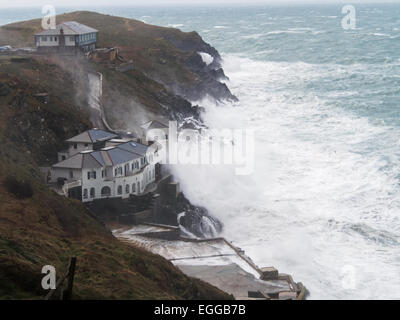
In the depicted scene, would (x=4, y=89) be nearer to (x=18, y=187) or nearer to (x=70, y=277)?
(x=18, y=187)

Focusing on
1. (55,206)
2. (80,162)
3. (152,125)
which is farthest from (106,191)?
(152,125)

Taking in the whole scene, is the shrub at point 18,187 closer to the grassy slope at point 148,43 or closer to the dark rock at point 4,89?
the dark rock at point 4,89

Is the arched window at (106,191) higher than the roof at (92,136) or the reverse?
the reverse

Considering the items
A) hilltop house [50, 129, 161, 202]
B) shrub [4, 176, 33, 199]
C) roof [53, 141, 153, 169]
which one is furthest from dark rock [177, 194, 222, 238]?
shrub [4, 176, 33, 199]

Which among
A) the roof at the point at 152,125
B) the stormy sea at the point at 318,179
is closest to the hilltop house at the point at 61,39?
the stormy sea at the point at 318,179

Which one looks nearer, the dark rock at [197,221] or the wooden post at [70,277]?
the wooden post at [70,277]

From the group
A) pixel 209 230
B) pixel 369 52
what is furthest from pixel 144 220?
pixel 369 52

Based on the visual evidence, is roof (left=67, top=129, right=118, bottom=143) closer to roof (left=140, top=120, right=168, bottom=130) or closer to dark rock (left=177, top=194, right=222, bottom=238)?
roof (left=140, top=120, right=168, bottom=130)
